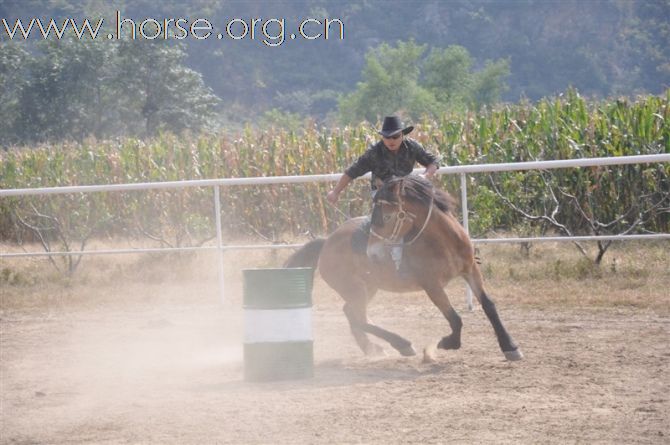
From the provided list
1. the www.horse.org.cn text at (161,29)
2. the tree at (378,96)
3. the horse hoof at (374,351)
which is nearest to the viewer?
the horse hoof at (374,351)

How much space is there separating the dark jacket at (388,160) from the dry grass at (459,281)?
3.78 meters

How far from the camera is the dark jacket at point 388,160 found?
827cm

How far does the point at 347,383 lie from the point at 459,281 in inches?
238

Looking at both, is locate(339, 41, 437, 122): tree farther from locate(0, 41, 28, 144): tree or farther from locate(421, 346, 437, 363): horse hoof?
locate(421, 346, 437, 363): horse hoof

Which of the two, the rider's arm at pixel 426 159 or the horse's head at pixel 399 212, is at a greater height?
the rider's arm at pixel 426 159

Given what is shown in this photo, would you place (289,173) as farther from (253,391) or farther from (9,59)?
(9,59)

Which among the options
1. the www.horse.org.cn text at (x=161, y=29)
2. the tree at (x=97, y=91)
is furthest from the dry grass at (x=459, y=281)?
the tree at (x=97, y=91)

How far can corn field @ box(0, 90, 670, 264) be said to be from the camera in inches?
592

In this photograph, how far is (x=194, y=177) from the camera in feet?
67.6

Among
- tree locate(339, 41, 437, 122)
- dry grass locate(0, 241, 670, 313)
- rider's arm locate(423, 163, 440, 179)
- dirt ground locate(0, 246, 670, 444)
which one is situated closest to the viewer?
dirt ground locate(0, 246, 670, 444)

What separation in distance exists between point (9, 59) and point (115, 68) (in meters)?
5.51

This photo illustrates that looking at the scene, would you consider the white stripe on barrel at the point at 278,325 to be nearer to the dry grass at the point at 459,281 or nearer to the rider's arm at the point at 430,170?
the rider's arm at the point at 430,170

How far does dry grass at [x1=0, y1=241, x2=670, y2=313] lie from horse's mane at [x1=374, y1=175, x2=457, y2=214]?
354 centimetres

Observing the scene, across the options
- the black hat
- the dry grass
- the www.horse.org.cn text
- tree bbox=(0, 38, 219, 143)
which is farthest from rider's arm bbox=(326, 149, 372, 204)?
tree bbox=(0, 38, 219, 143)
